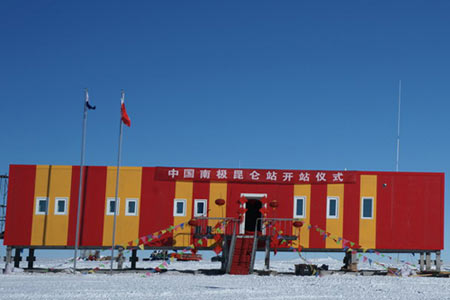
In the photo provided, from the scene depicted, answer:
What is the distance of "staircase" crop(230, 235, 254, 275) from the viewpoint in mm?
32531

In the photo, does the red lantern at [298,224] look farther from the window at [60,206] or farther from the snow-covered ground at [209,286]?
the window at [60,206]

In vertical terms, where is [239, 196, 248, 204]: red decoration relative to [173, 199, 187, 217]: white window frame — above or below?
above

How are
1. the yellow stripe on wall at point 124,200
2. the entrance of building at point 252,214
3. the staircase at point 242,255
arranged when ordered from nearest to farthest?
the staircase at point 242,255
the yellow stripe on wall at point 124,200
the entrance of building at point 252,214

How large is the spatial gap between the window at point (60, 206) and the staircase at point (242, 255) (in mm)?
8523

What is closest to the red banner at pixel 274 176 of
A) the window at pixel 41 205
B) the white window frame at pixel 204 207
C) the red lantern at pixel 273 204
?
the white window frame at pixel 204 207

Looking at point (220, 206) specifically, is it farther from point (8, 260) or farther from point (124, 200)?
point (8, 260)

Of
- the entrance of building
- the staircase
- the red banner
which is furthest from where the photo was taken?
the entrance of building

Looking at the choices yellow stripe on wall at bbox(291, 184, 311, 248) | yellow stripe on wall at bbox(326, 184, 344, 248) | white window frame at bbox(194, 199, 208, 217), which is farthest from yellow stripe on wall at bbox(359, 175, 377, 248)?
white window frame at bbox(194, 199, 208, 217)

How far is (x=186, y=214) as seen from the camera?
115ft

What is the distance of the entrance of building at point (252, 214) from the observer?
36.1m

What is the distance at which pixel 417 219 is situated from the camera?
35250 mm

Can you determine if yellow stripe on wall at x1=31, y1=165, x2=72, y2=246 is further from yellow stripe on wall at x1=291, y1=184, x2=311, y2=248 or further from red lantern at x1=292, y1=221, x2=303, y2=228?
yellow stripe on wall at x1=291, y1=184, x2=311, y2=248

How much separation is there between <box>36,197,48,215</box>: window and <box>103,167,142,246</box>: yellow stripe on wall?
289 centimetres

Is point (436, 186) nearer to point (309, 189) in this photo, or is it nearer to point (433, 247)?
point (433, 247)
